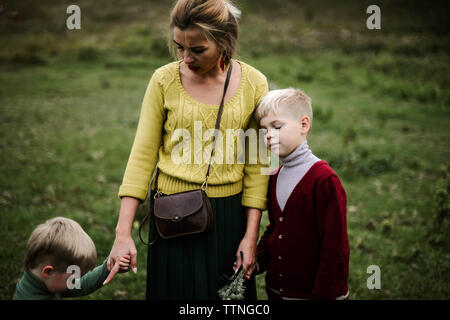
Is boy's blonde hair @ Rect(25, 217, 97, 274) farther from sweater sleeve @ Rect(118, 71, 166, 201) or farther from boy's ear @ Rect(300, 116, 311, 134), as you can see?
boy's ear @ Rect(300, 116, 311, 134)

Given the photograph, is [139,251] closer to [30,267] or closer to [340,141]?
[30,267]

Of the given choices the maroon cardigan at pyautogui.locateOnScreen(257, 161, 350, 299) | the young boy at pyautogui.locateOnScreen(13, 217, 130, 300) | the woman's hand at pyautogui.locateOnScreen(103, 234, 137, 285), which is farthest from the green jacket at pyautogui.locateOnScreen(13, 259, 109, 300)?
the maroon cardigan at pyautogui.locateOnScreen(257, 161, 350, 299)

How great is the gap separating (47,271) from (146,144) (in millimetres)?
847

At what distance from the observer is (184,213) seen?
194cm

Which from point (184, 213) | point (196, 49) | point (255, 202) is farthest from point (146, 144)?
point (255, 202)

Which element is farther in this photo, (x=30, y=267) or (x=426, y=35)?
(x=426, y=35)

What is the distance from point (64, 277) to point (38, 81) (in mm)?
10687

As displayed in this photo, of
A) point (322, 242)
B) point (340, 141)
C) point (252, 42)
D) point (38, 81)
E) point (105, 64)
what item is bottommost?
point (322, 242)

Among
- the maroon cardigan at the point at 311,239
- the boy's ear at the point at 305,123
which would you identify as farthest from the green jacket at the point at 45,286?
the boy's ear at the point at 305,123

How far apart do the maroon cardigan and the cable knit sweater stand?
1.11ft

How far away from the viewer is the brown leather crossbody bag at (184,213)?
1941mm

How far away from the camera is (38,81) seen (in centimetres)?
1148

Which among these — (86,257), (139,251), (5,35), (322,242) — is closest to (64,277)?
(86,257)

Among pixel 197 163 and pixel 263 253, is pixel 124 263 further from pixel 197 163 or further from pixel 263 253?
pixel 263 253
